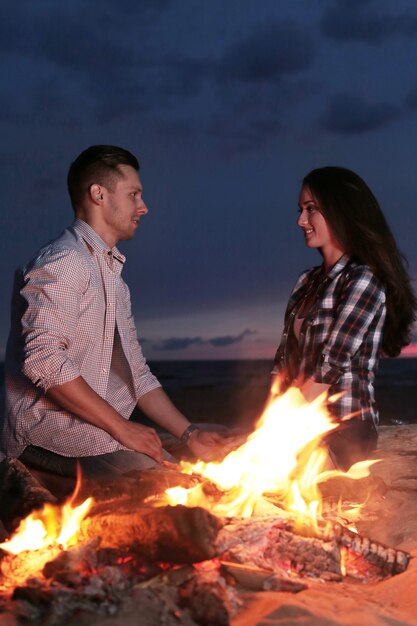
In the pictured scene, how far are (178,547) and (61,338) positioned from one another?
1.64 metres

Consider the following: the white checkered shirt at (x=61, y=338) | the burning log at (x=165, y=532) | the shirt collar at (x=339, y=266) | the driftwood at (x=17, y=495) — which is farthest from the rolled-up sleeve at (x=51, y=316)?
the shirt collar at (x=339, y=266)

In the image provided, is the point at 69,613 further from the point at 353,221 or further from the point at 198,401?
the point at 198,401

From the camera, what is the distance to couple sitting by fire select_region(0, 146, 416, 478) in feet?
14.7

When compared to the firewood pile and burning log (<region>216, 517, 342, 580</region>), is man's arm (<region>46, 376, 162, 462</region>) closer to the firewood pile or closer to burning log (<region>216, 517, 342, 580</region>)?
the firewood pile

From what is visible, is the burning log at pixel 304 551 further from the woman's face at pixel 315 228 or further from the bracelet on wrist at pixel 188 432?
the woman's face at pixel 315 228

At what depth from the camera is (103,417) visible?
438 cm

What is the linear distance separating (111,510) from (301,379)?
7.46ft

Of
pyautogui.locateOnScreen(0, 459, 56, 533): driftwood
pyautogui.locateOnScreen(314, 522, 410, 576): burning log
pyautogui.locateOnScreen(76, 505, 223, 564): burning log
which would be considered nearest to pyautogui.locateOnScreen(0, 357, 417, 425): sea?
pyautogui.locateOnScreen(0, 459, 56, 533): driftwood

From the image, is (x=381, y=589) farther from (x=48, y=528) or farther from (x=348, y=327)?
(x=348, y=327)

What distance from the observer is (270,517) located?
3.92 m

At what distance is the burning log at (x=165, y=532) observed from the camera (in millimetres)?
3318

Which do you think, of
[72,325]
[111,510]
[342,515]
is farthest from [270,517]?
[72,325]

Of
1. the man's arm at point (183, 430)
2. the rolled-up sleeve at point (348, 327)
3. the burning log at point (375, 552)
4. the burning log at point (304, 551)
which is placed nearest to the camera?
the burning log at point (304, 551)

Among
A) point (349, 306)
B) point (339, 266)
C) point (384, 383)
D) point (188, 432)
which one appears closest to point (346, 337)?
point (349, 306)
